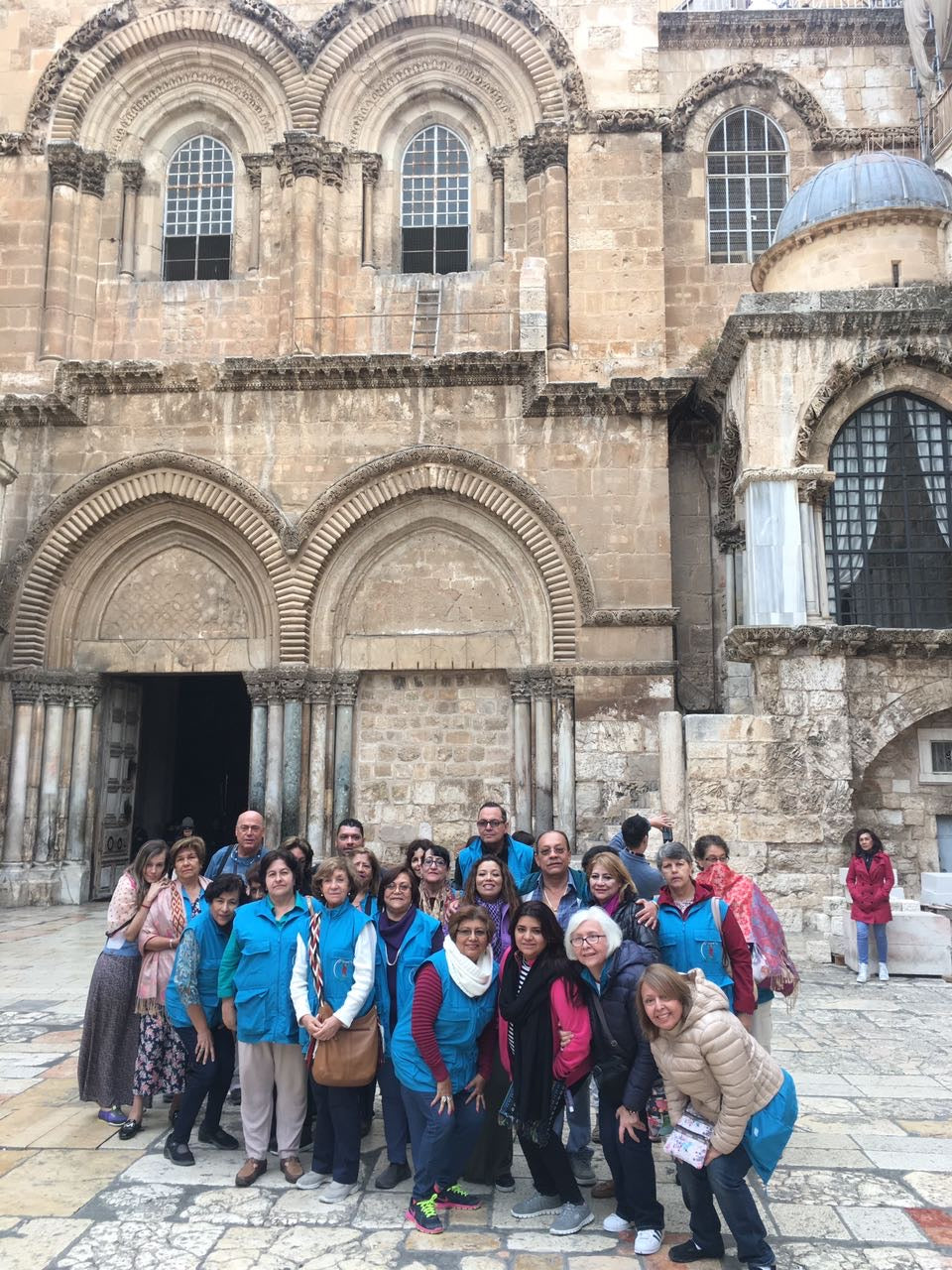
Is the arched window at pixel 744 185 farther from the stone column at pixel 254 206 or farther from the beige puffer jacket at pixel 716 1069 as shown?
the beige puffer jacket at pixel 716 1069

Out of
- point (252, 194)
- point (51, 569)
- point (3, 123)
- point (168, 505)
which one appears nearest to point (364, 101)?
point (252, 194)

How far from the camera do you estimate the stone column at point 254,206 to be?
1661cm

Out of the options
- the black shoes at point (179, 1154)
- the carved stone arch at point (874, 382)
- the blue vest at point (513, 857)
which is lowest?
the black shoes at point (179, 1154)

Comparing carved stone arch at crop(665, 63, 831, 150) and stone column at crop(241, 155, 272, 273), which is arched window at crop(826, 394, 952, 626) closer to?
carved stone arch at crop(665, 63, 831, 150)

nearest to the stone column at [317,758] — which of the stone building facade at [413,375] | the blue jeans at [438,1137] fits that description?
the stone building facade at [413,375]

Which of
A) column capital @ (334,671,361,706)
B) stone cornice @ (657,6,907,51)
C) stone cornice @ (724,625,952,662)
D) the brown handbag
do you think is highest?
stone cornice @ (657,6,907,51)

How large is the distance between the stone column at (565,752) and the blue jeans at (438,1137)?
9.29 m

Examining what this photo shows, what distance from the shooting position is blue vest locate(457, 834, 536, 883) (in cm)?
685

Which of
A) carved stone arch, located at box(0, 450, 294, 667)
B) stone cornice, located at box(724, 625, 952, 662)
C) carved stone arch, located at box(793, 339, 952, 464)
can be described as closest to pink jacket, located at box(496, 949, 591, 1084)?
stone cornice, located at box(724, 625, 952, 662)

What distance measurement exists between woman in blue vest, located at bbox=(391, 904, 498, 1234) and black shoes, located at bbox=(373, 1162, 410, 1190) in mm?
338

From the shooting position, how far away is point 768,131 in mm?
16969

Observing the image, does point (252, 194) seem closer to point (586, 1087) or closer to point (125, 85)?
point (125, 85)

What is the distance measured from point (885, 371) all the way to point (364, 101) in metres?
9.49

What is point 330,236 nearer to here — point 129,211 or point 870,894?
point 129,211
